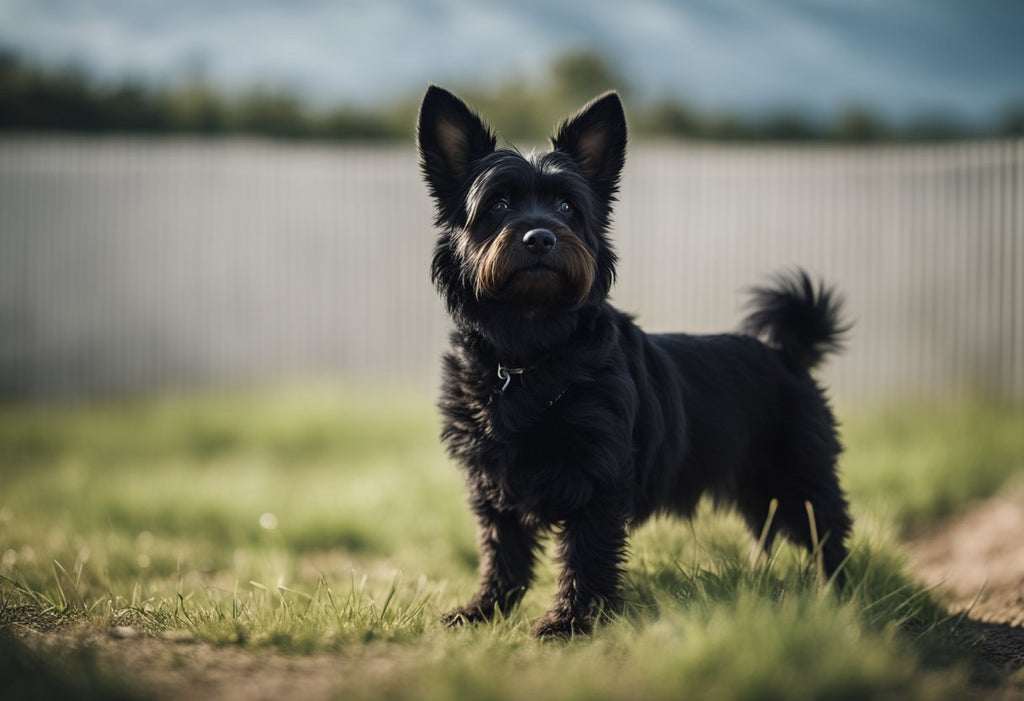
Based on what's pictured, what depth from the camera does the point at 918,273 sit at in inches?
384

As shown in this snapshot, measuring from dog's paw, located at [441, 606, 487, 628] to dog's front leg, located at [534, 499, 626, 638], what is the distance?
34 centimetres

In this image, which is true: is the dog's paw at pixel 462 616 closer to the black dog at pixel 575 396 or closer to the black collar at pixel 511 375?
the black dog at pixel 575 396

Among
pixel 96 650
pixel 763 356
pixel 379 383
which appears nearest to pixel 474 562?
pixel 763 356

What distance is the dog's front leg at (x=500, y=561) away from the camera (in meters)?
3.60

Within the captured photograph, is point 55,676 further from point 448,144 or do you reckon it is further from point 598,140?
point 598,140

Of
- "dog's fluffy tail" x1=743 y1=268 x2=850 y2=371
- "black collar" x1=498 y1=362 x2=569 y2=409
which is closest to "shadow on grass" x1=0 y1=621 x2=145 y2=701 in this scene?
"black collar" x1=498 y1=362 x2=569 y2=409

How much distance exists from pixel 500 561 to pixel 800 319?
195 centimetres

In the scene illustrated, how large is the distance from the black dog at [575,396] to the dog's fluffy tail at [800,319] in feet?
0.76

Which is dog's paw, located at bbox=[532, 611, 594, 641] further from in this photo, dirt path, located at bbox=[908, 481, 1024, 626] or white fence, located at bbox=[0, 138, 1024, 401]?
white fence, located at bbox=[0, 138, 1024, 401]

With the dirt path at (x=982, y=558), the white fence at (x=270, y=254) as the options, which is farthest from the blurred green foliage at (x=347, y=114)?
the dirt path at (x=982, y=558)

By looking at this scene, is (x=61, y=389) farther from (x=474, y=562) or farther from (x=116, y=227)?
(x=474, y=562)

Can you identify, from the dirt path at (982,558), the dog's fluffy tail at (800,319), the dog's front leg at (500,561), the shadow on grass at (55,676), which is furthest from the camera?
the dog's fluffy tail at (800,319)

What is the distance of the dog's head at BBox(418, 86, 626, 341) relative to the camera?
323cm

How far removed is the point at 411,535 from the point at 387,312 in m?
5.33
